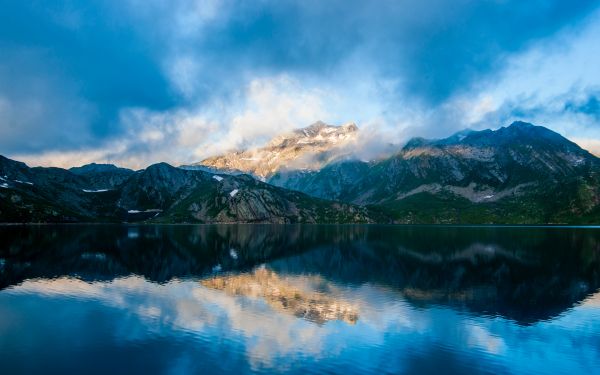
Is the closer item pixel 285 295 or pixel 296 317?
pixel 296 317

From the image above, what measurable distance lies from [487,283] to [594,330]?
33.5 meters

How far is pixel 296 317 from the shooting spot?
61281mm

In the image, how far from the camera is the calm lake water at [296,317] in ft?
143

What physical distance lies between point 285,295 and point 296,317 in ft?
56.9

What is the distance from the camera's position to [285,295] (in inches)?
3088

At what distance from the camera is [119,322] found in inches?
2231

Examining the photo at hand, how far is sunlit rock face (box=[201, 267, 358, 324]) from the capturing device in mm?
63281

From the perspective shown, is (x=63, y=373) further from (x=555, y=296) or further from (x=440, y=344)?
(x=555, y=296)

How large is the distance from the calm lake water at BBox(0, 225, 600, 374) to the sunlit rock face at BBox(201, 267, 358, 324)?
0.22m

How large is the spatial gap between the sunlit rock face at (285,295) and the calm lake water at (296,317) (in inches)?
8.8

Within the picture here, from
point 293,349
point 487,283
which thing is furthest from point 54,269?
point 487,283

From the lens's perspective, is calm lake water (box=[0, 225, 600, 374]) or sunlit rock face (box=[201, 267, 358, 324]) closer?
calm lake water (box=[0, 225, 600, 374])

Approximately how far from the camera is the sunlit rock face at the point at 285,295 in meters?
63.3

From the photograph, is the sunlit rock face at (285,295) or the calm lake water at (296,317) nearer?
the calm lake water at (296,317)
